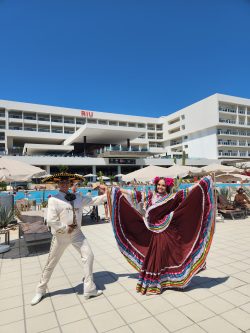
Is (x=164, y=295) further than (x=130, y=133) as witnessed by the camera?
No

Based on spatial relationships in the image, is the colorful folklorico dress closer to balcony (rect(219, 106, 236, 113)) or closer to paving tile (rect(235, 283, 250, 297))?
paving tile (rect(235, 283, 250, 297))

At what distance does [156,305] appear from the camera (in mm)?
3373

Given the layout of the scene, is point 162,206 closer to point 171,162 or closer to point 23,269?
point 23,269

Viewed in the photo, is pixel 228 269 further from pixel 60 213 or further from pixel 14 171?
pixel 14 171

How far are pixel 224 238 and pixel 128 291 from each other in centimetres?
403

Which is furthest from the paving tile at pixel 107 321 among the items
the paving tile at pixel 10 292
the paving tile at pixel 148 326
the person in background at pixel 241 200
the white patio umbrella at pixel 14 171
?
the person in background at pixel 241 200

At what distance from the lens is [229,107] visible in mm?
54125

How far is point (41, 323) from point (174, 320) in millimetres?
1668

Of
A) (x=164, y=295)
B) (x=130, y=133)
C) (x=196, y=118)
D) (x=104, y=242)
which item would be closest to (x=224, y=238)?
(x=104, y=242)

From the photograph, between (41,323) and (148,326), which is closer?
(148,326)

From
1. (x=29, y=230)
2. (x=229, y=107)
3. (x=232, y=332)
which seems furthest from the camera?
(x=229, y=107)

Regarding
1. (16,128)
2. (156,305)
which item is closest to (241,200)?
(156,305)

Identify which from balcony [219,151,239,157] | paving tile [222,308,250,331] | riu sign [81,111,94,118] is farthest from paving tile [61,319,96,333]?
riu sign [81,111,94,118]

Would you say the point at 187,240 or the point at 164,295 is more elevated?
the point at 187,240
